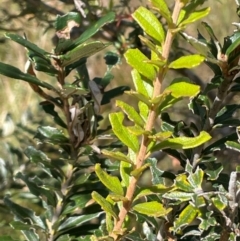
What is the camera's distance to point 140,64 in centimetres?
39

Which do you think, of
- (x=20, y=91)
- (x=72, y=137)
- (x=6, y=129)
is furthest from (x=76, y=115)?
(x=20, y=91)

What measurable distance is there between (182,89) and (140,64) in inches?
1.5

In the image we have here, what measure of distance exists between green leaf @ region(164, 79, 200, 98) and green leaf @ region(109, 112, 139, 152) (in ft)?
0.16

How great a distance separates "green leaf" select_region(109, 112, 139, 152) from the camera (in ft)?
1.34

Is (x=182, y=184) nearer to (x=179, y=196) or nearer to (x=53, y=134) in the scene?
(x=179, y=196)

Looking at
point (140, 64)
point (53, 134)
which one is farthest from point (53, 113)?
point (140, 64)

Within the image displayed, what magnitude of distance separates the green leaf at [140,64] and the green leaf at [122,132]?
0.04 meters

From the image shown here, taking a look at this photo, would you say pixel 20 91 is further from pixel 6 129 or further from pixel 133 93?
pixel 133 93

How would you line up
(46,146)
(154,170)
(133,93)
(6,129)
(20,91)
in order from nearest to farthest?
(133,93) → (154,170) → (46,146) → (6,129) → (20,91)

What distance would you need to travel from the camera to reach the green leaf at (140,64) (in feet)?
1.29

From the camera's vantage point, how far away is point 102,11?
97 centimetres

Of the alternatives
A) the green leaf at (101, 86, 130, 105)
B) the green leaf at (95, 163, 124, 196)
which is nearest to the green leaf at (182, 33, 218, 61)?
the green leaf at (95, 163, 124, 196)

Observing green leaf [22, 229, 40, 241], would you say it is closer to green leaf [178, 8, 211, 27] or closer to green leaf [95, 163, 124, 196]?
green leaf [95, 163, 124, 196]

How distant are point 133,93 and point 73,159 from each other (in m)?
0.24
